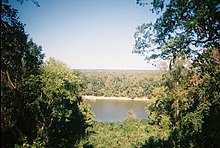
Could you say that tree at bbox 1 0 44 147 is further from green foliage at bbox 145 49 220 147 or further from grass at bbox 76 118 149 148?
grass at bbox 76 118 149 148

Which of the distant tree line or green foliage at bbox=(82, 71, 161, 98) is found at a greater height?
the distant tree line

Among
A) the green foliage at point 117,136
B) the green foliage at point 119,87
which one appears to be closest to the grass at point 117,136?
the green foliage at point 117,136

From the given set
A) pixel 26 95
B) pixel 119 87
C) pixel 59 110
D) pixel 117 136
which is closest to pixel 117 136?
pixel 117 136

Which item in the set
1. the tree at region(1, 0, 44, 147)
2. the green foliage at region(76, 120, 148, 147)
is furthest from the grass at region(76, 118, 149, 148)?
the tree at region(1, 0, 44, 147)

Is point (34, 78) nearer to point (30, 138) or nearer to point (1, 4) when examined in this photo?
point (30, 138)

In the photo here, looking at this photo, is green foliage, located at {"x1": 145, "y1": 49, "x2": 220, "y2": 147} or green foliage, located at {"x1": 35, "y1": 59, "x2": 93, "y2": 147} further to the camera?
green foliage, located at {"x1": 35, "y1": 59, "x2": 93, "y2": 147}

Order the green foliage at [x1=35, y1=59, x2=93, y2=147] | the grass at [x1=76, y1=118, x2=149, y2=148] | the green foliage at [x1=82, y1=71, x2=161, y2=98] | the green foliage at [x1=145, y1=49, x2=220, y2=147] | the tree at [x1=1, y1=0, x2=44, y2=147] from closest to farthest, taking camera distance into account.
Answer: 1. the tree at [x1=1, y1=0, x2=44, y2=147]
2. the green foliage at [x1=145, y1=49, x2=220, y2=147]
3. the green foliage at [x1=35, y1=59, x2=93, y2=147]
4. the grass at [x1=76, y1=118, x2=149, y2=148]
5. the green foliage at [x1=82, y1=71, x2=161, y2=98]

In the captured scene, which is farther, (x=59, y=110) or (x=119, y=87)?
(x=119, y=87)

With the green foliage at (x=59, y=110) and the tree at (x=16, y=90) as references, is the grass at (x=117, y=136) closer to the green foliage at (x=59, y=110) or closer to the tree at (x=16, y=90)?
the green foliage at (x=59, y=110)

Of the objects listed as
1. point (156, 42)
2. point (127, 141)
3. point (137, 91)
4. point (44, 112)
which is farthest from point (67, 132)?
point (137, 91)

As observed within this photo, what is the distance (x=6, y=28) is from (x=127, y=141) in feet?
108

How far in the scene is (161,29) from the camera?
7180mm

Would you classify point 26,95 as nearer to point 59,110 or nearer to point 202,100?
point 59,110

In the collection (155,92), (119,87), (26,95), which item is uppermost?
(26,95)
